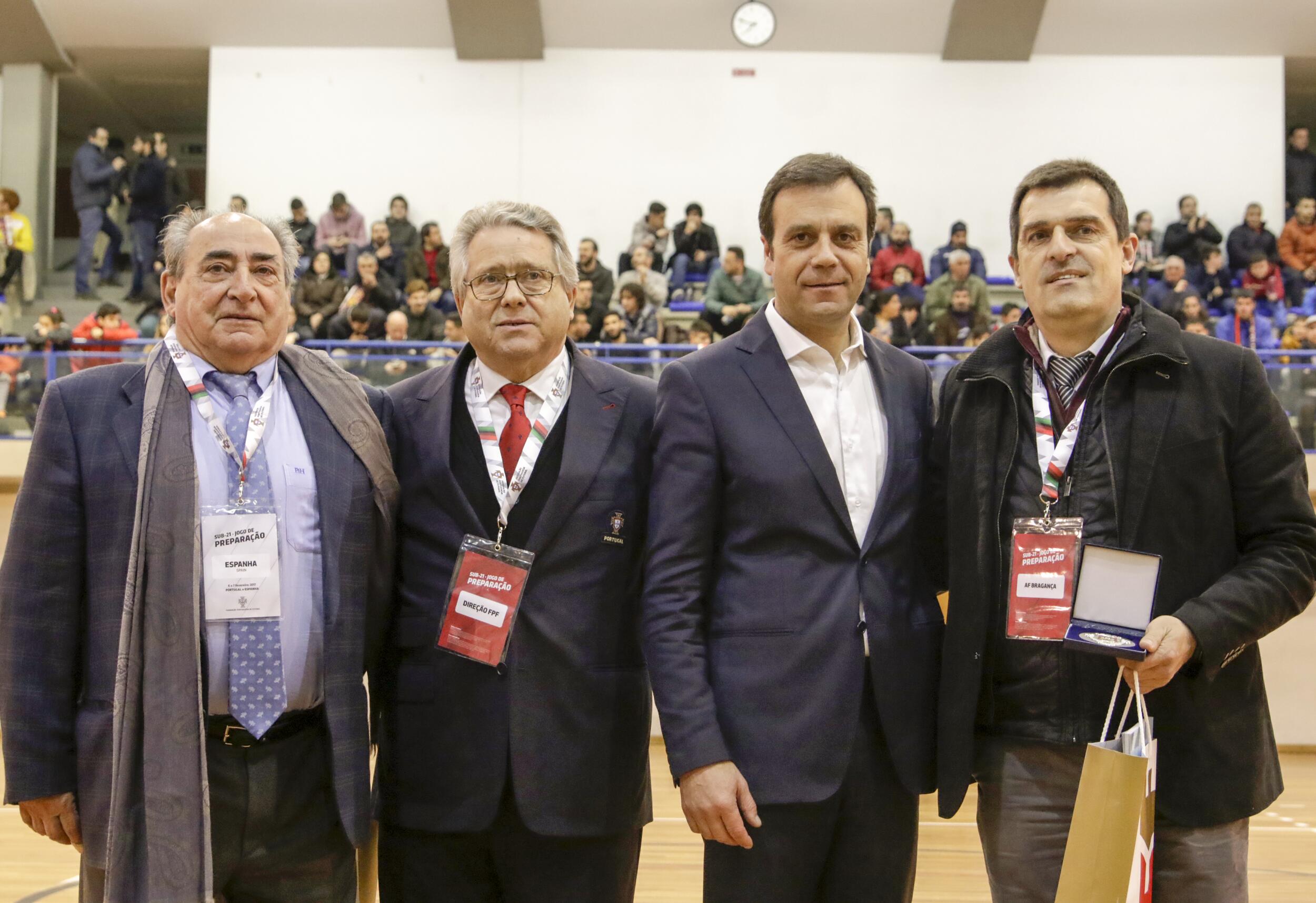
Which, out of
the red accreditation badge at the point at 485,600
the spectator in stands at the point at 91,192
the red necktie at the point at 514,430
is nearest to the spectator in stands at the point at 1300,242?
the red necktie at the point at 514,430

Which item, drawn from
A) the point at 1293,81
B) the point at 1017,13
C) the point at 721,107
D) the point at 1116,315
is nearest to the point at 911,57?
the point at 1017,13

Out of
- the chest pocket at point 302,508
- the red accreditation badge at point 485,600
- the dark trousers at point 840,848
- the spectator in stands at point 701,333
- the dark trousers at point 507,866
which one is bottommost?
the dark trousers at point 507,866

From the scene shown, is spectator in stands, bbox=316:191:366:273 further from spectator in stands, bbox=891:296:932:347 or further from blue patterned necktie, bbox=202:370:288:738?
blue patterned necktie, bbox=202:370:288:738

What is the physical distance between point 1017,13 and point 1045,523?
1108 centimetres

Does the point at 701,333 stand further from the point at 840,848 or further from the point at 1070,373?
the point at 840,848

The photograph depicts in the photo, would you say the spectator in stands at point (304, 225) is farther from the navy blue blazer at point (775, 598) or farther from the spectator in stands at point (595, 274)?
the navy blue blazer at point (775, 598)

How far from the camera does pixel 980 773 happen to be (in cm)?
209

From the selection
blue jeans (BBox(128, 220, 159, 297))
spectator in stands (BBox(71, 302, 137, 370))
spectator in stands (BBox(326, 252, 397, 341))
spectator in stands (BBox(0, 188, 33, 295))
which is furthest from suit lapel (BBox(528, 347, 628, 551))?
blue jeans (BBox(128, 220, 159, 297))

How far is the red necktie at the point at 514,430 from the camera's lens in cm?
230

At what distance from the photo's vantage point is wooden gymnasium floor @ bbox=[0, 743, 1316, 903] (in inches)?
156

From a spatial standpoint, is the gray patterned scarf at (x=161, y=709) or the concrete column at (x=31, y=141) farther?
the concrete column at (x=31, y=141)

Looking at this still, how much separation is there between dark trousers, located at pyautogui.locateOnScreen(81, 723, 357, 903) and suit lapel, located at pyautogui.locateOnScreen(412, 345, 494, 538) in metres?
0.47

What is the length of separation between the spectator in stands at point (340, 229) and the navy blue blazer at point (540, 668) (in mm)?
9765

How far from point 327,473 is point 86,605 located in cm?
48
